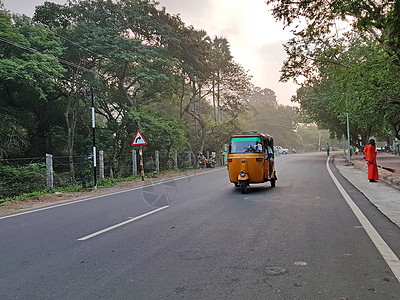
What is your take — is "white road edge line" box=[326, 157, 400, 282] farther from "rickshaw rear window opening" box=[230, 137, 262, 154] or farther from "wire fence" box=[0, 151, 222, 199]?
"wire fence" box=[0, 151, 222, 199]

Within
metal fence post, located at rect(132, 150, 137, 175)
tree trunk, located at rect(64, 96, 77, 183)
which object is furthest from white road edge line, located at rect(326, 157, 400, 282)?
tree trunk, located at rect(64, 96, 77, 183)

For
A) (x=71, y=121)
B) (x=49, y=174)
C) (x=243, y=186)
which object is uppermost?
(x=71, y=121)

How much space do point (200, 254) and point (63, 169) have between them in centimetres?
1445

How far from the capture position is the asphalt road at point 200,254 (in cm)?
345

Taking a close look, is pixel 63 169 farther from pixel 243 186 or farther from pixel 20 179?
pixel 243 186

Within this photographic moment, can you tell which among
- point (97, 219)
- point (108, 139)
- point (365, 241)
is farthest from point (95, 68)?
point (365, 241)

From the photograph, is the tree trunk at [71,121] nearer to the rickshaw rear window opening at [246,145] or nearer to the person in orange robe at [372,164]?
the rickshaw rear window opening at [246,145]

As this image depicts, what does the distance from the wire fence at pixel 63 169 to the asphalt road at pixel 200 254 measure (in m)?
6.40

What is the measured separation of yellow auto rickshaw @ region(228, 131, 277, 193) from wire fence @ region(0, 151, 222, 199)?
26.1 feet

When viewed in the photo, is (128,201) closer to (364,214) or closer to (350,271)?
(364,214)

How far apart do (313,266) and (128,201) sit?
23.3 ft

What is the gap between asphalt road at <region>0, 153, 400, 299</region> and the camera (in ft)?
11.3

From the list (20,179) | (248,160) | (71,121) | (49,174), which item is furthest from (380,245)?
(71,121)

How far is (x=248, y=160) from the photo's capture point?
35.9 feet
